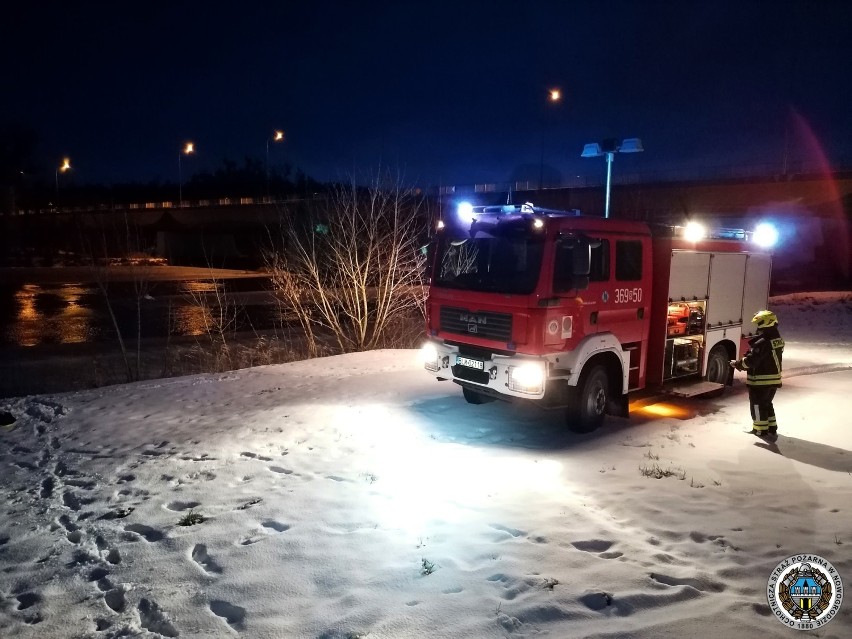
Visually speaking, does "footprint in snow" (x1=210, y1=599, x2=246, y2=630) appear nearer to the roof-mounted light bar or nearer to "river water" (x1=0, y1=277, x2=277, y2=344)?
the roof-mounted light bar

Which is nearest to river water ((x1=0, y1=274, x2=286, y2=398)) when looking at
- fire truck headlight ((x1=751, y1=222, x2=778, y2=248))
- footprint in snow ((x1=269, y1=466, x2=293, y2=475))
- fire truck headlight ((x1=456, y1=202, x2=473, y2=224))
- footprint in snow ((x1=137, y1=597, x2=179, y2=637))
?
footprint in snow ((x1=269, y1=466, x2=293, y2=475))

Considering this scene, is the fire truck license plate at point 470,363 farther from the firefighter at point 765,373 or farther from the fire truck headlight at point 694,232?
the fire truck headlight at point 694,232

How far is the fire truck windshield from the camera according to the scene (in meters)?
7.23

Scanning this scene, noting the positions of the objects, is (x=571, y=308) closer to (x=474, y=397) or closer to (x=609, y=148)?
(x=474, y=397)

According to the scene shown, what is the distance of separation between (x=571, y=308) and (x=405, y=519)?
3484 millimetres

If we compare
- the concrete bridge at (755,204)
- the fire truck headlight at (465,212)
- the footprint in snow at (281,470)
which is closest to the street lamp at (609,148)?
the fire truck headlight at (465,212)

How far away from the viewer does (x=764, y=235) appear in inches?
440

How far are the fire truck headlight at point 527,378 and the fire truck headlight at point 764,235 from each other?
20.3 feet

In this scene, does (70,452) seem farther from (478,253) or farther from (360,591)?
(478,253)

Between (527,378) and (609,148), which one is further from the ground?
(609,148)

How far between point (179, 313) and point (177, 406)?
17.8 m

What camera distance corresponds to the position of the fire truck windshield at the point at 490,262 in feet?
23.7

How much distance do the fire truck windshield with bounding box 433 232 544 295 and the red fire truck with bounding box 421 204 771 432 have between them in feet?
0.05

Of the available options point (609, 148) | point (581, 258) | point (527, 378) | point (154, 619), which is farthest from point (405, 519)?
point (609, 148)
